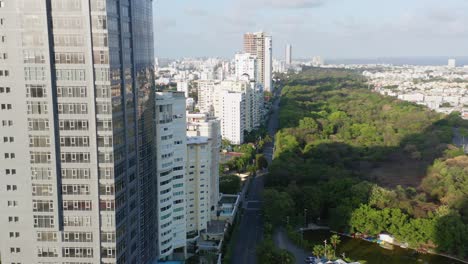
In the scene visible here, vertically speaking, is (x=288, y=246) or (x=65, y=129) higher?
(x=65, y=129)

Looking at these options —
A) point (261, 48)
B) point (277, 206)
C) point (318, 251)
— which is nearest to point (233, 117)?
point (277, 206)

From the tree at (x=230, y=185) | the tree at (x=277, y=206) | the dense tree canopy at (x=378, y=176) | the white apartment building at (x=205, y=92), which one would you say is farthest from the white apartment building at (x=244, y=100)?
the tree at (x=277, y=206)

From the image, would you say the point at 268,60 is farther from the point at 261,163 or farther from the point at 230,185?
the point at 230,185

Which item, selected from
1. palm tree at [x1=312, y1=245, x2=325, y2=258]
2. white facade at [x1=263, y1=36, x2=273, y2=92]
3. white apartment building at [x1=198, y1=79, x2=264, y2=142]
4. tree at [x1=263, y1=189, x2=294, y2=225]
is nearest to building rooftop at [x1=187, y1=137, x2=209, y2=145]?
tree at [x1=263, y1=189, x2=294, y2=225]

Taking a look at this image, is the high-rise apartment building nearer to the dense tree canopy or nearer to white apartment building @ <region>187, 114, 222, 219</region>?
white apartment building @ <region>187, 114, 222, 219</region>

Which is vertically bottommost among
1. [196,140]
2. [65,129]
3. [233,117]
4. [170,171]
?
[233,117]
